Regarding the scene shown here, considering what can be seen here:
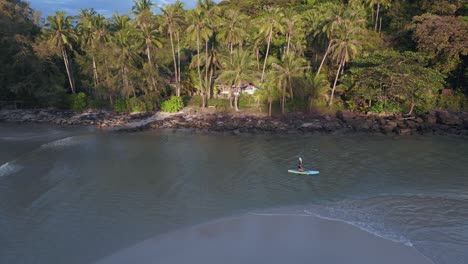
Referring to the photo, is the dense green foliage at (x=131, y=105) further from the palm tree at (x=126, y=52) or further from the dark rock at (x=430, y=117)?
the dark rock at (x=430, y=117)

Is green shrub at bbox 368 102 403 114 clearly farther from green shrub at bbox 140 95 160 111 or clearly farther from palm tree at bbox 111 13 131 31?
palm tree at bbox 111 13 131 31

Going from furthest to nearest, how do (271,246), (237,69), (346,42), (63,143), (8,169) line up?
(237,69), (346,42), (63,143), (8,169), (271,246)

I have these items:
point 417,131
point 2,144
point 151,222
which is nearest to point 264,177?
point 151,222

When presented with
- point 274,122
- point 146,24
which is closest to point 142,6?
point 146,24

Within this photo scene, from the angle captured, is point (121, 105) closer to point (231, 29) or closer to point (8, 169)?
point (231, 29)

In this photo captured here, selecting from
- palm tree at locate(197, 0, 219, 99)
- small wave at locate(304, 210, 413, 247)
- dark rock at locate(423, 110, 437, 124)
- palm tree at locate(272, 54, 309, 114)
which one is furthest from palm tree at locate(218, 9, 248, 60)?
small wave at locate(304, 210, 413, 247)
